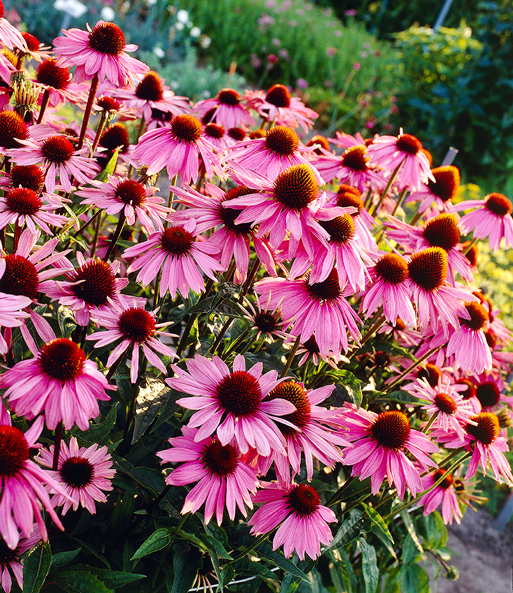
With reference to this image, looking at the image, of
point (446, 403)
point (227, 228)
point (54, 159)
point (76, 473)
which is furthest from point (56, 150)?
point (446, 403)

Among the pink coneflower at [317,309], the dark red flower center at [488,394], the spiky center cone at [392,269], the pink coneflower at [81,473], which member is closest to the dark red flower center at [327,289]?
the pink coneflower at [317,309]

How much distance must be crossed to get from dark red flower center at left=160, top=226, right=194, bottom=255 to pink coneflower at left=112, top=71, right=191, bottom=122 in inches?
19.7

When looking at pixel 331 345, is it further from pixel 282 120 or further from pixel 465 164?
pixel 465 164

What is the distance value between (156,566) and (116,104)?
3.51 ft

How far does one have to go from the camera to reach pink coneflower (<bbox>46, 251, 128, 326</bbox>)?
91 cm

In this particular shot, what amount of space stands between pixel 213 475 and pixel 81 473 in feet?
0.74

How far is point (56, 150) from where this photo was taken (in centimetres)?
107

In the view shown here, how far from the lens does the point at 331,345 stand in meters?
0.96

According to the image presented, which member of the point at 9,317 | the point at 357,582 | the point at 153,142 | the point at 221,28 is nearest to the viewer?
the point at 9,317

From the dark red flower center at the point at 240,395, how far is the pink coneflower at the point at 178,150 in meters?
0.44

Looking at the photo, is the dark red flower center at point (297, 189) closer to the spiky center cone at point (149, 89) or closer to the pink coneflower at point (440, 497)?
the spiky center cone at point (149, 89)

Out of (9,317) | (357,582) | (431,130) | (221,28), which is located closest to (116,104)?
(9,317)

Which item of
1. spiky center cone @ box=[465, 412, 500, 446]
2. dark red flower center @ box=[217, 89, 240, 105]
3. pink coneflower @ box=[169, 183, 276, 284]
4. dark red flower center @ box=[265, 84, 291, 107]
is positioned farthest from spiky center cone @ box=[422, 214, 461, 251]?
dark red flower center @ box=[217, 89, 240, 105]

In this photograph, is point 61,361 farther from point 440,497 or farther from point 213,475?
point 440,497
